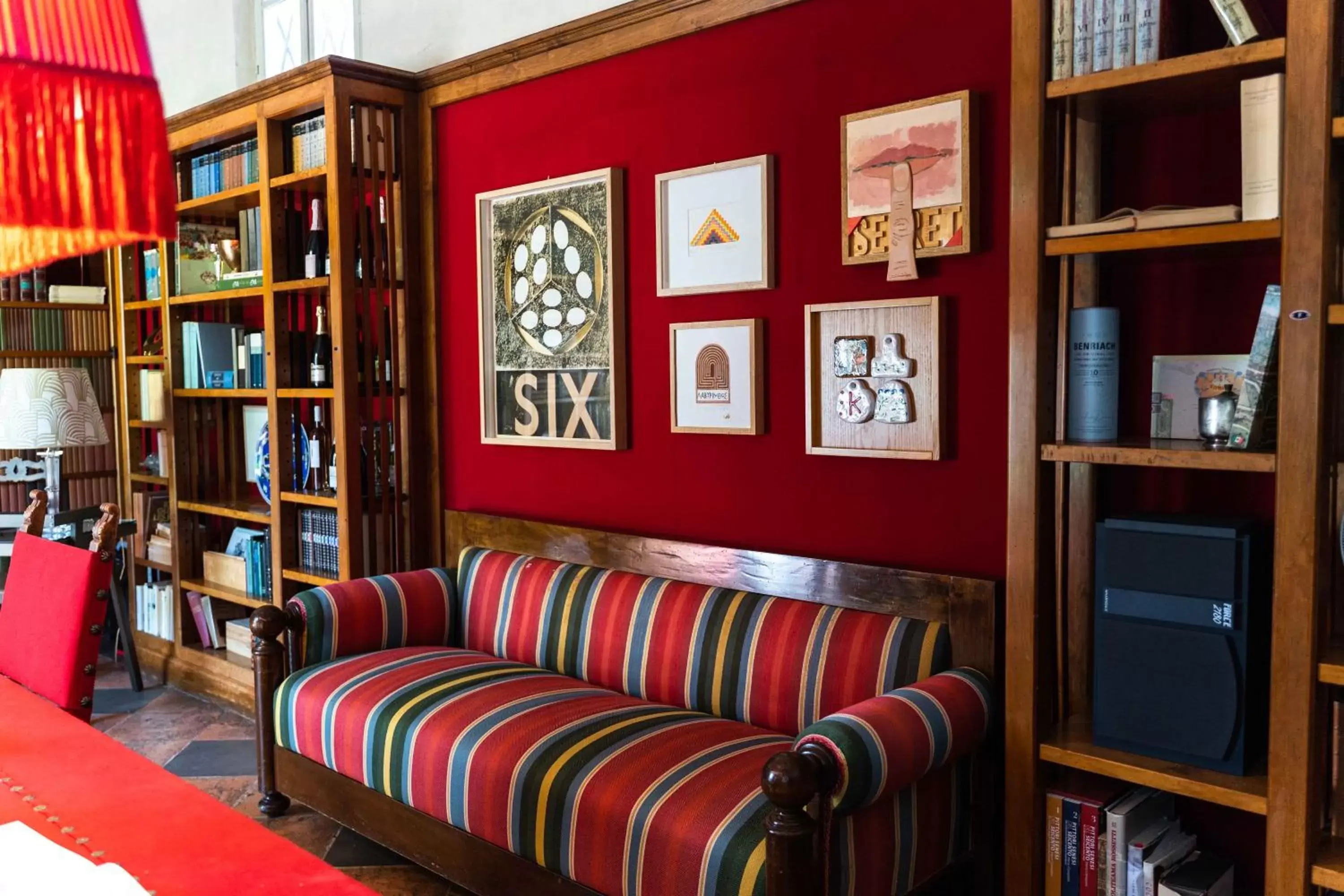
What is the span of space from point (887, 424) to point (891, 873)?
3.50 ft

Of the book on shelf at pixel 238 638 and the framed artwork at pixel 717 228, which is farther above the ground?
the framed artwork at pixel 717 228

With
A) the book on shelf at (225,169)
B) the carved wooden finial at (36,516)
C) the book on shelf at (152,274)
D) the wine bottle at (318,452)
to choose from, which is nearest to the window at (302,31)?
the book on shelf at (225,169)

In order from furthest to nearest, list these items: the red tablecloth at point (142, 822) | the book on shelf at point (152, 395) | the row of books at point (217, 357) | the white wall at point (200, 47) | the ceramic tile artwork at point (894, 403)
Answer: the white wall at point (200, 47)
the book on shelf at point (152, 395)
the row of books at point (217, 357)
the ceramic tile artwork at point (894, 403)
the red tablecloth at point (142, 822)

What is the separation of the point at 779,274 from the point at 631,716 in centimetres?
124

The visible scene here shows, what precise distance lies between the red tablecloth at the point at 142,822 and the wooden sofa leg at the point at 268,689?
1.28m

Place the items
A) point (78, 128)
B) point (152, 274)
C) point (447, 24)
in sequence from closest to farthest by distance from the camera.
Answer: point (78, 128) → point (447, 24) → point (152, 274)

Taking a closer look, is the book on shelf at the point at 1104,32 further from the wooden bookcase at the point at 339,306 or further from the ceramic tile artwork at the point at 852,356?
the wooden bookcase at the point at 339,306

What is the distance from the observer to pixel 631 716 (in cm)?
271

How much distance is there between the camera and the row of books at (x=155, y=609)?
15.9 feet

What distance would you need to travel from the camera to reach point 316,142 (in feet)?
12.8

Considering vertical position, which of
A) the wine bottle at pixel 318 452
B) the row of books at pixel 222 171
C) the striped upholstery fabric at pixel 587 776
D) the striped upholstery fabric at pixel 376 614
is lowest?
the striped upholstery fabric at pixel 587 776

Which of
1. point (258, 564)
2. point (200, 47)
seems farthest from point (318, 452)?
point (200, 47)

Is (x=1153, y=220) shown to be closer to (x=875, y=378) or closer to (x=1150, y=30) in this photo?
(x=1150, y=30)

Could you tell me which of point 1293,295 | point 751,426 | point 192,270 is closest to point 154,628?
point 192,270
